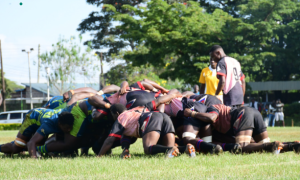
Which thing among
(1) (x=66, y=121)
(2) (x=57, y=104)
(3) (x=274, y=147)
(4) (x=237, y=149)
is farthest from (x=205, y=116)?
(2) (x=57, y=104)

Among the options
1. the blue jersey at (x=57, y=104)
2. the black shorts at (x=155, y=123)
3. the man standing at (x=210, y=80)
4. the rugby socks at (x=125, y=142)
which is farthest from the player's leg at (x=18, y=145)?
the man standing at (x=210, y=80)

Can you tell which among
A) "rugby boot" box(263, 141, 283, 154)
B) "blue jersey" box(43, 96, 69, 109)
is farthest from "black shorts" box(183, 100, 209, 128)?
"blue jersey" box(43, 96, 69, 109)

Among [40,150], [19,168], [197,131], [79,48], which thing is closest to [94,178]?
[19,168]

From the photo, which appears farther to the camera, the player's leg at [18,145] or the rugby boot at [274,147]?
the player's leg at [18,145]

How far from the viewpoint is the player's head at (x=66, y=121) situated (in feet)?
23.9

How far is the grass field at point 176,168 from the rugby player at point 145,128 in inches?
20.5

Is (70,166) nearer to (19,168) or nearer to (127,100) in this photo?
(19,168)

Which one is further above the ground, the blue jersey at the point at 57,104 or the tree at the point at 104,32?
the tree at the point at 104,32

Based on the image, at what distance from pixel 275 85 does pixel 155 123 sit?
1258 inches

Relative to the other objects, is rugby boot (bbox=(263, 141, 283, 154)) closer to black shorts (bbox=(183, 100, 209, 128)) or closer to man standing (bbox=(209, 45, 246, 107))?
black shorts (bbox=(183, 100, 209, 128))

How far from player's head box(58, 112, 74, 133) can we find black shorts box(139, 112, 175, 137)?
1.53 meters

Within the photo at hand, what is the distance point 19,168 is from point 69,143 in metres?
1.89

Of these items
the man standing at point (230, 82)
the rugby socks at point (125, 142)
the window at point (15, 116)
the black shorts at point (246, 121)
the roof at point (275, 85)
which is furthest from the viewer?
the roof at point (275, 85)

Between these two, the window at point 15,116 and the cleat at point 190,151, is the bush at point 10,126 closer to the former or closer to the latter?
the window at point 15,116
